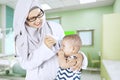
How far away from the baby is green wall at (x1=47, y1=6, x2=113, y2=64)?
4.62 m

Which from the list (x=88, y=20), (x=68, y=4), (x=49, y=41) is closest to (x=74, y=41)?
(x=49, y=41)

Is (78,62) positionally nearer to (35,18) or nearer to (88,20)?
(35,18)

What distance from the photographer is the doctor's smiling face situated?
1.05 m

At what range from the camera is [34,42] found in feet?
3.64

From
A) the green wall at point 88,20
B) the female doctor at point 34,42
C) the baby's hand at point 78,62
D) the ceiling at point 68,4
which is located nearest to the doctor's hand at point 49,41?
the female doctor at point 34,42

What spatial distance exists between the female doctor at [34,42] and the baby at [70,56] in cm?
9

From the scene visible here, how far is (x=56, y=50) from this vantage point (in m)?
1.07

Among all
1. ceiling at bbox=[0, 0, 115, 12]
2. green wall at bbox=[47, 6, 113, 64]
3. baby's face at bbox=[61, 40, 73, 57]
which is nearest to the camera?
baby's face at bbox=[61, 40, 73, 57]

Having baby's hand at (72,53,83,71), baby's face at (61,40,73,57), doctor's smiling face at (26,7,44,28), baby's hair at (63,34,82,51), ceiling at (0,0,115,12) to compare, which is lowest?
baby's hand at (72,53,83,71)

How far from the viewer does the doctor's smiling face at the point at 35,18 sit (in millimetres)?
1054

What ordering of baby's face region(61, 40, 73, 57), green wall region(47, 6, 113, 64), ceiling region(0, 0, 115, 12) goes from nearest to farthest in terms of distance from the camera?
baby's face region(61, 40, 73, 57) < ceiling region(0, 0, 115, 12) < green wall region(47, 6, 113, 64)

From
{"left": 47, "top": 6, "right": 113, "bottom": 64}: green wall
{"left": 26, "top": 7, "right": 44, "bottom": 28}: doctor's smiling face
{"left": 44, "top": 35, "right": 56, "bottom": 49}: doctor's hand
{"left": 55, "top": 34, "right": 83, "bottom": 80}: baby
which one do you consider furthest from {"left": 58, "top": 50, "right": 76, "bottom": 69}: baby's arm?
{"left": 47, "top": 6, "right": 113, "bottom": 64}: green wall

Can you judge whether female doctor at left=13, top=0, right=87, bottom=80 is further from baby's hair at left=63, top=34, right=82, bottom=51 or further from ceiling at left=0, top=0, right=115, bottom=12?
ceiling at left=0, top=0, right=115, bottom=12

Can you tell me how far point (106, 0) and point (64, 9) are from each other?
1643mm
